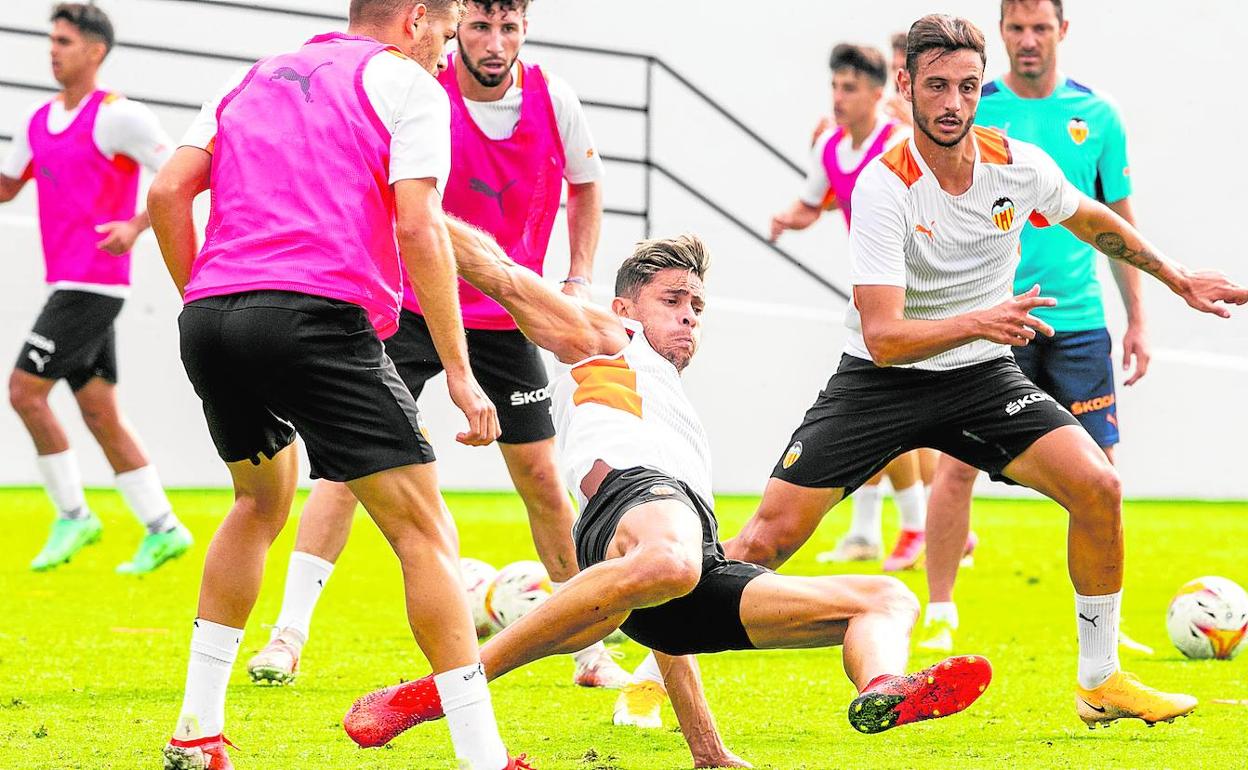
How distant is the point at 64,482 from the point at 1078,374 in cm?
492

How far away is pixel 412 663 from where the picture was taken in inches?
203

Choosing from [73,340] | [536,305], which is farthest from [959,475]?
[73,340]

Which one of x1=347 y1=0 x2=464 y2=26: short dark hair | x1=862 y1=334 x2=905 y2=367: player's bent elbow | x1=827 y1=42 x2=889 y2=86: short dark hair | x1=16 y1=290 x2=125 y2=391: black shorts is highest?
x1=347 y1=0 x2=464 y2=26: short dark hair

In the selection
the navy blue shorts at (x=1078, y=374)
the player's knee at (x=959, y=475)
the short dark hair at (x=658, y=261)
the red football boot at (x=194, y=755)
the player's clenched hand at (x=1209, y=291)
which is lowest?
the player's knee at (x=959, y=475)

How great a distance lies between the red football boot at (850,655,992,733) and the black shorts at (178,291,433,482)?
40.8 inches

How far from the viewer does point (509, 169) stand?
5.11 metres

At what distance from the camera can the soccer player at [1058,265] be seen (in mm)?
5367

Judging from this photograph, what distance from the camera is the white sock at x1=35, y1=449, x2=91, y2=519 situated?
7488 millimetres

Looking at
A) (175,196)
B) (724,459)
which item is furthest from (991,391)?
(724,459)

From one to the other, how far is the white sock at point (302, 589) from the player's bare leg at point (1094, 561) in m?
2.23

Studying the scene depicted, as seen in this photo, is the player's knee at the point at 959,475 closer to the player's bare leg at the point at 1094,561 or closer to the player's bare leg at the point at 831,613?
the player's bare leg at the point at 1094,561

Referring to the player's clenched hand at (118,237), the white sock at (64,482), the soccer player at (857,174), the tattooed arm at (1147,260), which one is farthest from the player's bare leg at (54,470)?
the tattooed arm at (1147,260)

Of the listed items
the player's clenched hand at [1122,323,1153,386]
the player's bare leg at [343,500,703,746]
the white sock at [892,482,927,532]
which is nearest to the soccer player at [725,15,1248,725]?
the player's bare leg at [343,500,703,746]

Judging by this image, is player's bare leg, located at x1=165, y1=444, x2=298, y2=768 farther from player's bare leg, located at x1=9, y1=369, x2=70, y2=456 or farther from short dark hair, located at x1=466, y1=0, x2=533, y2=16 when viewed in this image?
player's bare leg, located at x1=9, y1=369, x2=70, y2=456
